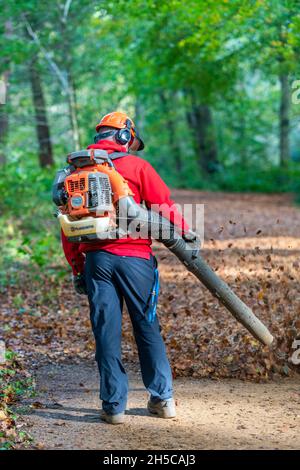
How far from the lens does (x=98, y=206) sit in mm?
5777

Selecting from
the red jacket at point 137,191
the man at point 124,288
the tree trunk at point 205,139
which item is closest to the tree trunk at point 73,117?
the man at point 124,288

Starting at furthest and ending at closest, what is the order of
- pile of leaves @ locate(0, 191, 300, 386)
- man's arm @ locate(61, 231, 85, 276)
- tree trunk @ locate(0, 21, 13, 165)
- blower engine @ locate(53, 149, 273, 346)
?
tree trunk @ locate(0, 21, 13, 165) → pile of leaves @ locate(0, 191, 300, 386) → man's arm @ locate(61, 231, 85, 276) → blower engine @ locate(53, 149, 273, 346)

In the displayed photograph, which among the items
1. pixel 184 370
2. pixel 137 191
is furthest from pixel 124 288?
pixel 184 370

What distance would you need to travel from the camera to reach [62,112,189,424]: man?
238 inches

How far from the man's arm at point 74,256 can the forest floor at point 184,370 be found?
47.1 inches

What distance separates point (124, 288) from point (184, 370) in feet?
6.09

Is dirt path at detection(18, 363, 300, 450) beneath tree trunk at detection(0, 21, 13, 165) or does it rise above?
beneath

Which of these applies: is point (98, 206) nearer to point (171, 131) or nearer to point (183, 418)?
point (183, 418)

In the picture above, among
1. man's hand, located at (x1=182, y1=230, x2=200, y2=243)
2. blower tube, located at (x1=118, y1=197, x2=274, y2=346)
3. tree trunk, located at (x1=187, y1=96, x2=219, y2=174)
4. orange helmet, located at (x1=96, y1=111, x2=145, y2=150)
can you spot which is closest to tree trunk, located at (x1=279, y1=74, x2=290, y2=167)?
tree trunk, located at (x1=187, y1=96, x2=219, y2=174)

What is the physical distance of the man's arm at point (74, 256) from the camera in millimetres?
6418

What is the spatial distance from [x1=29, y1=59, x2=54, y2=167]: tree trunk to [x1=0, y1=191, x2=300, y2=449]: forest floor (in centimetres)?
990

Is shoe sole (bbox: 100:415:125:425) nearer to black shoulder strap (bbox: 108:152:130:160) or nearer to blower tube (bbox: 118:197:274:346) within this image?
blower tube (bbox: 118:197:274:346)

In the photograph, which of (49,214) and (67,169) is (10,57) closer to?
(49,214)
